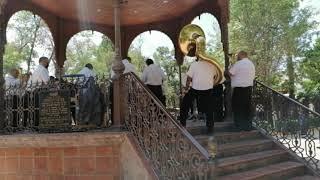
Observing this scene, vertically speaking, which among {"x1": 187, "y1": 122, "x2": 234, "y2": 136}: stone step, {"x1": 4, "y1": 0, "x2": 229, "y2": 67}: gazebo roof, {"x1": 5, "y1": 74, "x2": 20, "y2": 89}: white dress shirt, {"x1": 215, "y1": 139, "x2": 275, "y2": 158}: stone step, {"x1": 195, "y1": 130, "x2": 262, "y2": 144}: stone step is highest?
{"x1": 4, "y1": 0, "x2": 229, "y2": 67}: gazebo roof

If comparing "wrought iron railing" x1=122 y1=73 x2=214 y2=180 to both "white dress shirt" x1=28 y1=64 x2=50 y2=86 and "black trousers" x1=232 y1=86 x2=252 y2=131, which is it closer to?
"white dress shirt" x1=28 y1=64 x2=50 y2=86

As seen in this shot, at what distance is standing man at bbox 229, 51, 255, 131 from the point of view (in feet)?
31.7

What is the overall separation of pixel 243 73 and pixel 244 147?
5.32ft

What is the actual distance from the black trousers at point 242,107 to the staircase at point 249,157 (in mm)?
209

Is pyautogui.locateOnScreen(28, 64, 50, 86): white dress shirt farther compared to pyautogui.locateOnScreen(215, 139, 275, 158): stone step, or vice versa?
pyautogui.locateOnScreen(28, 64, 50, 86): white dress shirt

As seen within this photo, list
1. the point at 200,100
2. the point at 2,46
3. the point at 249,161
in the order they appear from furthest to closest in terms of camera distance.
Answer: the point at 2,46 < the point at 200,100 < the point at 249,161

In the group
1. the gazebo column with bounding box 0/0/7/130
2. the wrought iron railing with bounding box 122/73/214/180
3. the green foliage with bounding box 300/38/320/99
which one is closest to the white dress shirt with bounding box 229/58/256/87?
the wrought iron railing with bounding box 122/73/214/180

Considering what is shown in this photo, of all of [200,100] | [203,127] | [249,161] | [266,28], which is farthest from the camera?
[266,28]

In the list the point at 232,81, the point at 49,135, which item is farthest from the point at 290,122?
the point at 49,135

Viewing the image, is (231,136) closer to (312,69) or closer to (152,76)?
(152,76)

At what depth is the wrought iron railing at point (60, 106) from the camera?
823 cm

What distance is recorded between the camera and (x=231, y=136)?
9.22m

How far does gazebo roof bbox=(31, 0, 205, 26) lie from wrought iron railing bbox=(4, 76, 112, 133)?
11.1 feet

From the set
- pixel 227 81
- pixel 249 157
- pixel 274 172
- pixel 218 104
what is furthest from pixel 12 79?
pixel 274 172
